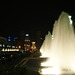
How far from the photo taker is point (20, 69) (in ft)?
29.3

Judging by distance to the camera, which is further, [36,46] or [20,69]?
[36,46]

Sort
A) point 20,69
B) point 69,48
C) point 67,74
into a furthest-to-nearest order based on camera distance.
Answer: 1. point 69,48
2. point 67,74
3. point 20,69

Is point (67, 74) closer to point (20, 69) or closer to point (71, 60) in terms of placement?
point (71, 60)

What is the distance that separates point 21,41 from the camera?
573 feet

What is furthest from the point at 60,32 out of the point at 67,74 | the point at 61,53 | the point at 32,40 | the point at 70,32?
the point at 32,40

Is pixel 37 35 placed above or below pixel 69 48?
above

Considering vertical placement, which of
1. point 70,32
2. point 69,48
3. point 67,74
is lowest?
point 67,74

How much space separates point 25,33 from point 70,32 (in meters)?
167

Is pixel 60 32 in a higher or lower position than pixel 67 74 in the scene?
higher

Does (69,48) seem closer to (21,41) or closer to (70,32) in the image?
(70,32)

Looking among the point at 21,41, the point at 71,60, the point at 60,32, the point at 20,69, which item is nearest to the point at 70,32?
the point at 60,32

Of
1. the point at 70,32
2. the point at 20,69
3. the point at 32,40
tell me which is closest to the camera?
the point at 20,69

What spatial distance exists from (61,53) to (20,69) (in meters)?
9.64

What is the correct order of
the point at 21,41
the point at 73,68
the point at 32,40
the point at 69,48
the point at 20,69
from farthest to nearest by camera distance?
the point at 32,40 < the point at 21,41 < the point at 69,48 < the point at 73,68 < the point at 20,69
